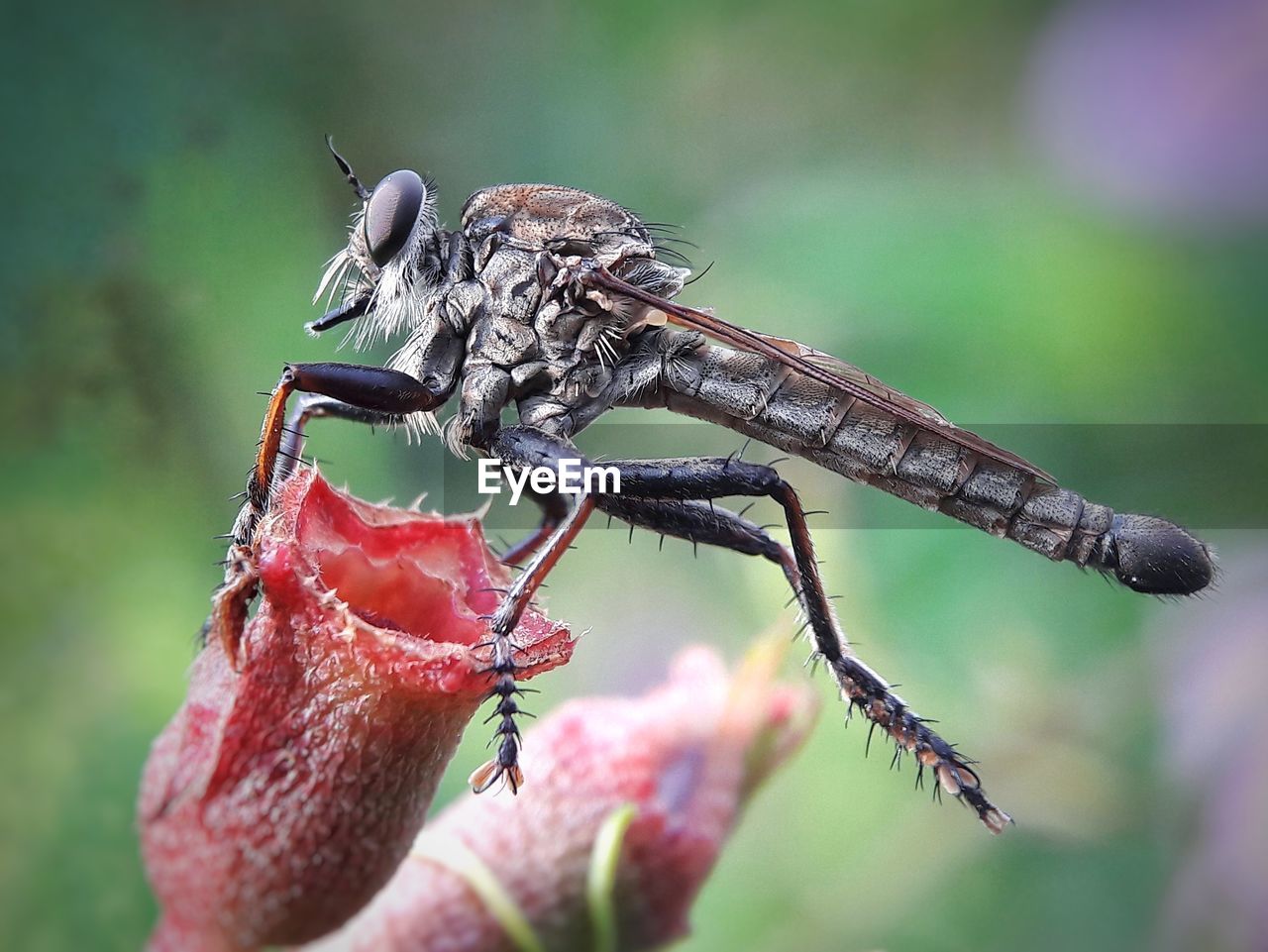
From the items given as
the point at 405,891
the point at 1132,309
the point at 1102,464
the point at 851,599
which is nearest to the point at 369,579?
the point at 405,891

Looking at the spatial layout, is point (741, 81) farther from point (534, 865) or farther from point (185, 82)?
point (534, 865)

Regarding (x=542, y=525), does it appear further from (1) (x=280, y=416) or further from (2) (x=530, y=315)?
(1) (x=280, y=416)

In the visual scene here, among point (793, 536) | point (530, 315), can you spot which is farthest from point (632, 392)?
point (793, 536)

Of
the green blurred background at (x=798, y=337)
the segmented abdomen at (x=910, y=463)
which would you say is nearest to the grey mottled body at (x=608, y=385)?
the segmented abdomen at (x=910, y=463)

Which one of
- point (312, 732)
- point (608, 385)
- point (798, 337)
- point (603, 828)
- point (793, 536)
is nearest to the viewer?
point (312, 732)

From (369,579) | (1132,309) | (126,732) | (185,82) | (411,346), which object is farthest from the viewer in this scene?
(1132,309)
